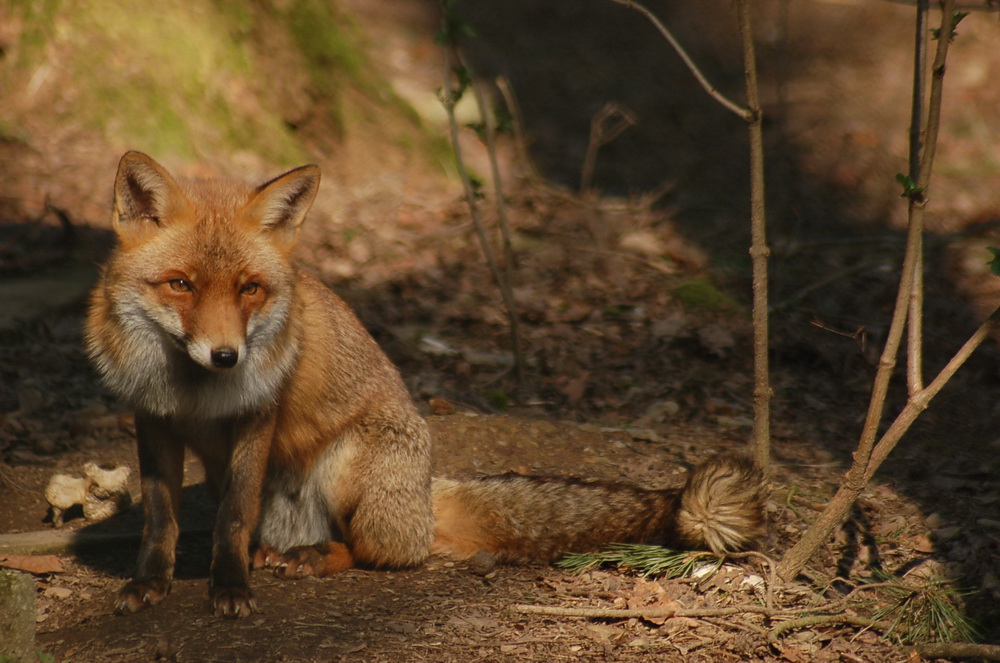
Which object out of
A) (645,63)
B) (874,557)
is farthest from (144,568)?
(645,63)

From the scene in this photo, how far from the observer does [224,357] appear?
3639mm

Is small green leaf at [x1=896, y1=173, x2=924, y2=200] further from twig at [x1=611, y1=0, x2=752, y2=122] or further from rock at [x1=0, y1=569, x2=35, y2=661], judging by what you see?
rock at [x1=0, y1=569, x2=35, y2=661]

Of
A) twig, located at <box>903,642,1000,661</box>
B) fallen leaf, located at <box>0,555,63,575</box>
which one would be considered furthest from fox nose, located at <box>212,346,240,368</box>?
twig, located at <box>903,642,1000,661</box>

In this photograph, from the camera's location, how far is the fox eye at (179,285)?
3.82 meters

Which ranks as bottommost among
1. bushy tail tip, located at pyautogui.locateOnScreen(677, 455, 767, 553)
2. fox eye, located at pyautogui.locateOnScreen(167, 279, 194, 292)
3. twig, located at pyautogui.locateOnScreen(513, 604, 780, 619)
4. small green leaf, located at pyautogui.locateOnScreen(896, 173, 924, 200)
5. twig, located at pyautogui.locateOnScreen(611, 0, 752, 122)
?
twig, located at pyautogui.locateOnScreen(513, 604, 780, 619)

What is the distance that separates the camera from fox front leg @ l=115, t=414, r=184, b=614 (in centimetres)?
418

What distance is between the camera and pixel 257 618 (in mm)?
3951

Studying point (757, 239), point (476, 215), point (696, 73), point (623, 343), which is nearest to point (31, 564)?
point (476, 215)

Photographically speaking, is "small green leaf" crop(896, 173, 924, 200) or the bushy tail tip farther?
the bushy tail tip

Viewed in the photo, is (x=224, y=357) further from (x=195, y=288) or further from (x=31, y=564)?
(x=31, y=564)

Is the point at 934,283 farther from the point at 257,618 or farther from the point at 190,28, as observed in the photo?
the point at 190,28

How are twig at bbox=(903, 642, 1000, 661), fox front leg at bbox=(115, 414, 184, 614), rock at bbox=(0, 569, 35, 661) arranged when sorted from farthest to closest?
fox front leg at bbox=(115, 414, 184, 614)
twig at bbox=(903, 642, 1000, 661)
rock at bbox=(0, 569, 35, 661)

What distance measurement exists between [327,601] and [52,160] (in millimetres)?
6321

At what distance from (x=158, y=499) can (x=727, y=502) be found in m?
2.64
